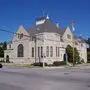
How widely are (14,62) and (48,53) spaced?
10.2m

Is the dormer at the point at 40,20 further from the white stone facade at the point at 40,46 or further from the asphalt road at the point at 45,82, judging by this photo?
the asphalt road at the point at 45,82

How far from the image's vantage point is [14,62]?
66.6 metres

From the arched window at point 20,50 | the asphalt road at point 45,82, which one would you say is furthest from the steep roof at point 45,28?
the asphalt road at point 45,82

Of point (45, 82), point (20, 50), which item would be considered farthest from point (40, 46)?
point (45, 82)

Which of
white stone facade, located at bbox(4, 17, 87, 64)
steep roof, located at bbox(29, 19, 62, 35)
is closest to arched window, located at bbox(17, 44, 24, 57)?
white stone facade, located at bbox(4, 17, 87, 64)

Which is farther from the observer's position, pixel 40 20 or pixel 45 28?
pixel 40 20

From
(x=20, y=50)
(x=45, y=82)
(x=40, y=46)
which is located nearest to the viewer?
(x=45, y=82)

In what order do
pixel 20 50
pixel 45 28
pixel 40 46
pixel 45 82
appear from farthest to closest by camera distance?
pixel 20 50, pixel 45 28, pixel 40 46, pixel 45 82

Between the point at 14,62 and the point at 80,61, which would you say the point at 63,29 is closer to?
the point at 80,61

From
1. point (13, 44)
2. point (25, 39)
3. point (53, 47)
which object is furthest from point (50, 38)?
point (13, 44)

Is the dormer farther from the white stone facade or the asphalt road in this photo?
the asphalt road

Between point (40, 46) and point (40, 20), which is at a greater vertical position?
point (40, 20)

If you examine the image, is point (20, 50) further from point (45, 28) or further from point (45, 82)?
point (45, 82)

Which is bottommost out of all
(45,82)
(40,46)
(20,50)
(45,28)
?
(45,82)
